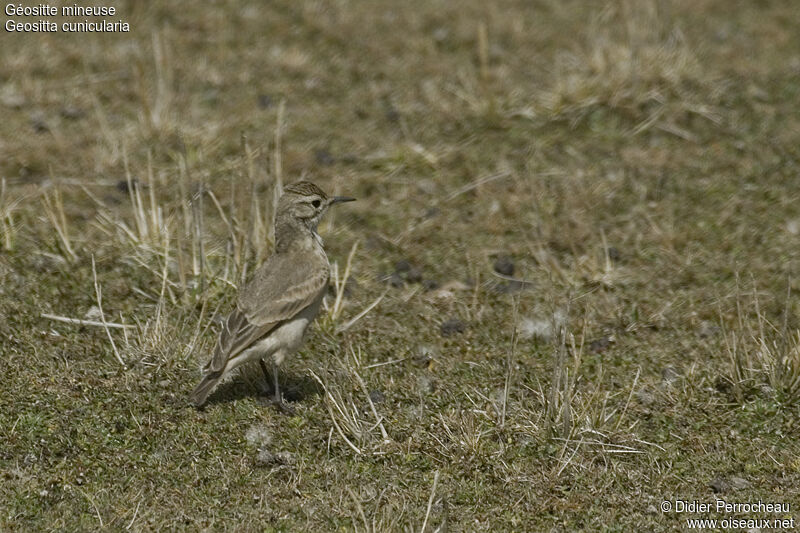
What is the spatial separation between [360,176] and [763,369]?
4.71m

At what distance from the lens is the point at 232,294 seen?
8602 millimetres

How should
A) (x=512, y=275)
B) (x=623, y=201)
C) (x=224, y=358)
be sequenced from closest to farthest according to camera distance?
(x=224, y=358), (x=512, y=275), (x=623, y=201)

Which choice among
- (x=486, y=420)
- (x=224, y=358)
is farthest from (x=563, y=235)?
(x=224, y=358)

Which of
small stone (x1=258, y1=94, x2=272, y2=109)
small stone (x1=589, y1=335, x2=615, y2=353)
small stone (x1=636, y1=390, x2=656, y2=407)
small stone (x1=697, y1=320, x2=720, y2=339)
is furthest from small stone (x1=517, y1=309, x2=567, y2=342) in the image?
small stone (x1=258, y1=94, x2=272, y2=109)

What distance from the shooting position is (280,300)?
24.7 feet

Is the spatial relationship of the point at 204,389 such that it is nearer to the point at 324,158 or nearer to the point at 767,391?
the point at 767,391

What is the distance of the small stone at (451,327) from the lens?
871 cm

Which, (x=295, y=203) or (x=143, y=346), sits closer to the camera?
(x=143, y=346)

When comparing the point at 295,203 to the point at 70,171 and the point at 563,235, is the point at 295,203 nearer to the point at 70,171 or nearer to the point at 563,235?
the point at 563,235

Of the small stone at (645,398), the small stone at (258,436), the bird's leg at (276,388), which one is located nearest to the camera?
the small stone at (258,436)

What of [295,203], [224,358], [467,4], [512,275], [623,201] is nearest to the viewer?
[224,358]

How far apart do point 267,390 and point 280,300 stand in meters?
0.66

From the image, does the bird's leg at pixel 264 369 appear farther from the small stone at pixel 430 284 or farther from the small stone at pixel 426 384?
the small stone at pixel 430 284

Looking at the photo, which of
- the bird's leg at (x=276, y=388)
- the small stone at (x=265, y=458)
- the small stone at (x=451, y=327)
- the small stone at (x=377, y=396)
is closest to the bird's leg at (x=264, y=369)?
the bird's leg at (x=276, y=388)
